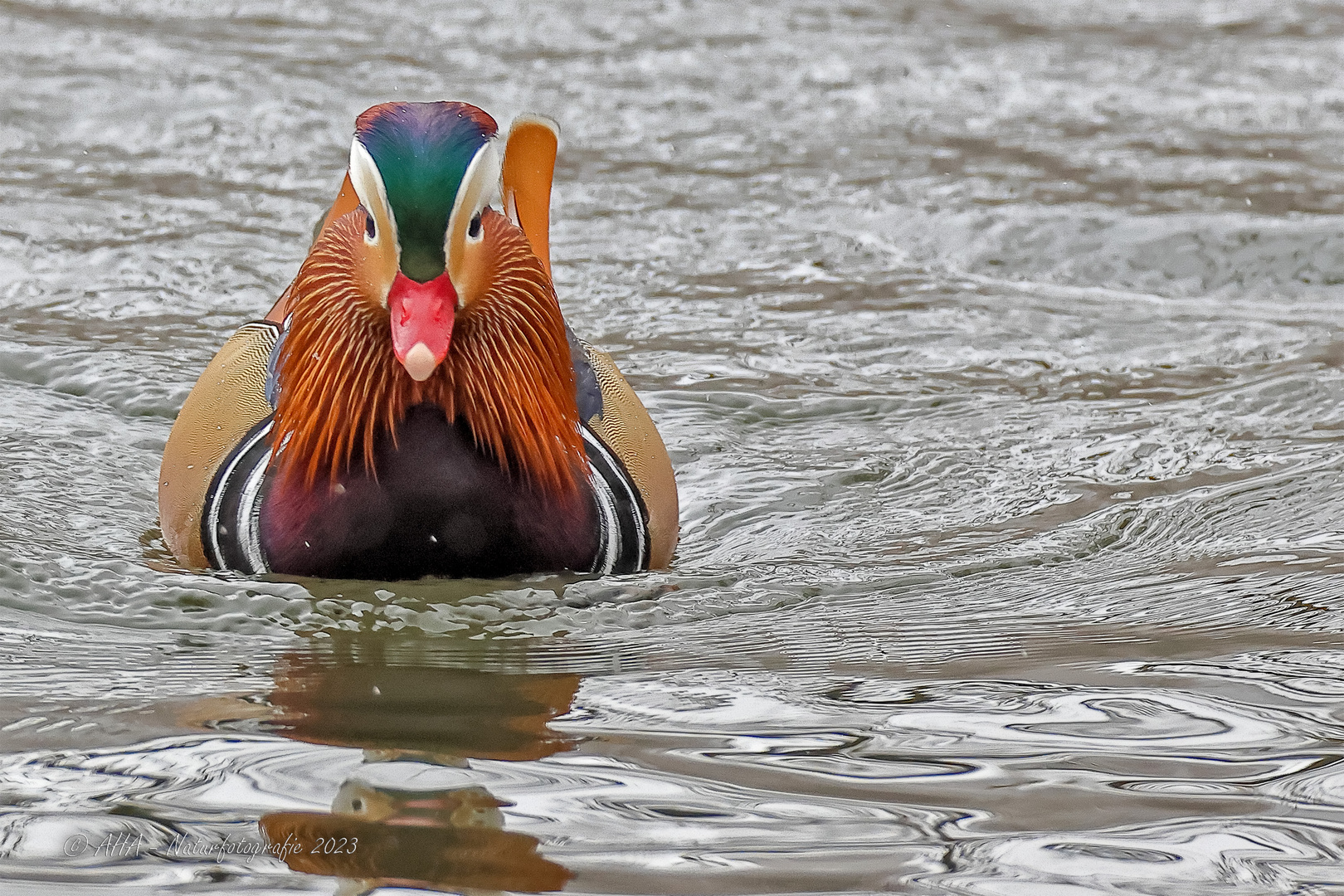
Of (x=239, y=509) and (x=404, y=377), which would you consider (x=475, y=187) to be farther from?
(x=239, y=509)

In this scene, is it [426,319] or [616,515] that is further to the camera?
[616,515]

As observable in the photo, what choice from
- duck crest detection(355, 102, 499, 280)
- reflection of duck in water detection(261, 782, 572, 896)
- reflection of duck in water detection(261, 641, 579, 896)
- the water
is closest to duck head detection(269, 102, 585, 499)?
duck crest detection(355, 102, 499, 280)

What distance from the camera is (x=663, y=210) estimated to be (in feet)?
25.7

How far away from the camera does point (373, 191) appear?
3.62 metres

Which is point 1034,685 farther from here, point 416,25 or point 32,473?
point 416,25

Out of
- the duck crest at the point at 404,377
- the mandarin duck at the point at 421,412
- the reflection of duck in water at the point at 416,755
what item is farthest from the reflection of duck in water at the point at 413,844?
the duck crest at the point at 404,377

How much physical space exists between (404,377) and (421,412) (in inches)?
3.3

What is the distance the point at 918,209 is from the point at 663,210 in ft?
3.48

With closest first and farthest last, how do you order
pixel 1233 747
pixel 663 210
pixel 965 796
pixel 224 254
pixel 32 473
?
pixel 965 796 → pixel 1233 747 → pixel 32 473 → pixel 224 254 → pixel 663 210

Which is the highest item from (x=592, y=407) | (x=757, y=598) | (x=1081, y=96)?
(x=1081, y=96)

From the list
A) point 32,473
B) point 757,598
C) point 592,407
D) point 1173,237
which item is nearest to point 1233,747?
point 757,598

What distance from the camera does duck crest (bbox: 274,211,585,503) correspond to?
3.84 metres

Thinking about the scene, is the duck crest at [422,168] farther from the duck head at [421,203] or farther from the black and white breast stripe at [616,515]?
the black and white breast stripe at [616,515]

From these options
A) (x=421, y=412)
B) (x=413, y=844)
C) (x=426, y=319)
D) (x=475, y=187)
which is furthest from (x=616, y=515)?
(x=413, y=844)
